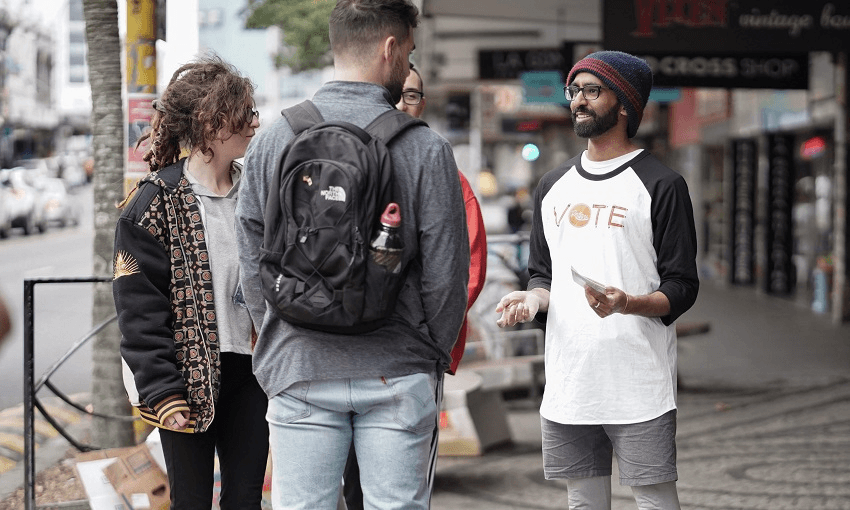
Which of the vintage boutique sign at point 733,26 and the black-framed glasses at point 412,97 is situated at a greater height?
the vintage boutique sign at point 733,26

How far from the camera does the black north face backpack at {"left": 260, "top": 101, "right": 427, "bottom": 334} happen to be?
2.56m

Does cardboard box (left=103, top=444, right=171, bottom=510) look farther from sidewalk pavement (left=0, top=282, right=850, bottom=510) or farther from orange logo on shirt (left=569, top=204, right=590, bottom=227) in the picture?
sidewalk pavement (left=0, top=282, right=850, bottom=510)

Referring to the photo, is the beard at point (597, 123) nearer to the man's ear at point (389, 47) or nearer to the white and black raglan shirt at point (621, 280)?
the white and black raglan shirt at point (621, 280)

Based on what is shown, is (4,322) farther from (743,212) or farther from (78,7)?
(743,212)

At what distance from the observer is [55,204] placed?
32.7m

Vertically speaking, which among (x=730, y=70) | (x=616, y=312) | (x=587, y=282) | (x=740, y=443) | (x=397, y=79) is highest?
(x=730, y=70)

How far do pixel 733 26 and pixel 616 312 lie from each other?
682 cm

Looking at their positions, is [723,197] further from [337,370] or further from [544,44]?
[337,370]

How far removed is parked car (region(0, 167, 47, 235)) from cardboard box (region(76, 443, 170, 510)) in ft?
88.1

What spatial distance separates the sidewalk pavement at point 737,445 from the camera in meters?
6.07

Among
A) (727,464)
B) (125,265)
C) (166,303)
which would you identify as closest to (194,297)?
→ (166,303)

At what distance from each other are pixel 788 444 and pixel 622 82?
4.69 m

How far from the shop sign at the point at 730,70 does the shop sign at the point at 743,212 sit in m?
8.95

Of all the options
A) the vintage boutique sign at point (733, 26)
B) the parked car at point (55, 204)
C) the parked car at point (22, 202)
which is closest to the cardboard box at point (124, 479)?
the vintage boutique sign at point (733, 26)
